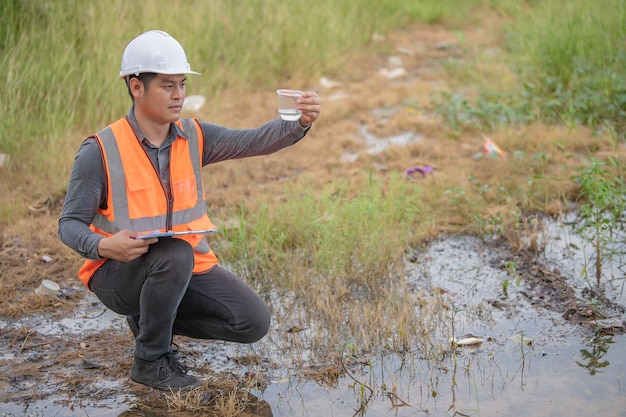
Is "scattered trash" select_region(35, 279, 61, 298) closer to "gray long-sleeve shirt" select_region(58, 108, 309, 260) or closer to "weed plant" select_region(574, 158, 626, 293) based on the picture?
"gray long-sleeve shirt" select_region(58, 108, 309, 260)

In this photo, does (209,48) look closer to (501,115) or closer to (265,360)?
(501,115)

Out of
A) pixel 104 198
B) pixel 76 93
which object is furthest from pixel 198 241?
pixel 76 93

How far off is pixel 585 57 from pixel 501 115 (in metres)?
0.94

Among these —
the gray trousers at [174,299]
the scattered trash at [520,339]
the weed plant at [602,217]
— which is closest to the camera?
the gray trousers at [174,299]

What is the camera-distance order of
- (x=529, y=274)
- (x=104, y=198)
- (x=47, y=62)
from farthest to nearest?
(x=47, y=62)
(x=529, y=274)
(x=104, y=198)

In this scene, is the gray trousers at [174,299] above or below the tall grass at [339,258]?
above

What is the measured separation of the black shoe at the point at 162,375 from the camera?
322 centimetres

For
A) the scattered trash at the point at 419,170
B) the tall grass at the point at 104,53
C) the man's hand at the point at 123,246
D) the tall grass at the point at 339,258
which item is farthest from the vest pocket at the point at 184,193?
the scattered trash at the point at 419,170

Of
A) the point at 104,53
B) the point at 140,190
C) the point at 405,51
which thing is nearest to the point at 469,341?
the point at 140,190

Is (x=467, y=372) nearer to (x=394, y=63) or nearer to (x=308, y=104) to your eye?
(x=308, y=104)

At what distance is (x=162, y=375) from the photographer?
10.6 ft

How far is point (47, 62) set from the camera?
612 centimetres

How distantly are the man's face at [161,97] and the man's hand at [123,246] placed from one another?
20.3 inches

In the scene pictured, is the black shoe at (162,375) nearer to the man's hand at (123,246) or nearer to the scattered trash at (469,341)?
the man's hand at (123,246)
